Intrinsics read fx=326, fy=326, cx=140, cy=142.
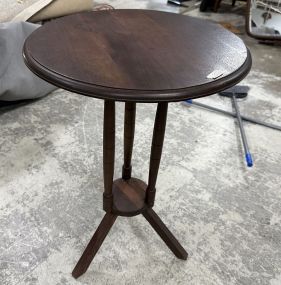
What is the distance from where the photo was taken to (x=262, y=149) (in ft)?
Result: 5.67

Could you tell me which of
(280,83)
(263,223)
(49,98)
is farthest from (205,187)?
(280,83)

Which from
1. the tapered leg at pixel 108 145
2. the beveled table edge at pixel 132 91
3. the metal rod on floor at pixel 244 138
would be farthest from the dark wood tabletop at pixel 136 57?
the metal rod on floor at pixel 244 138

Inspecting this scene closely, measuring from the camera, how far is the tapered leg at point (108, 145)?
2.73ft

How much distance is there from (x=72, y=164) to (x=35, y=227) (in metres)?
0.39

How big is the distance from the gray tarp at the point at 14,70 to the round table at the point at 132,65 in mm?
887

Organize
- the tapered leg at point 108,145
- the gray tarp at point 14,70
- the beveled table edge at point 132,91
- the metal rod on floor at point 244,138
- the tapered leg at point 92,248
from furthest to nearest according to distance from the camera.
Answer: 1. the gray tarp at point 14,70
2. the metal rod on floor at point 244,138
3. the tapered leg at point 92,248
4. the tapered leg at point 108,145
5. the beveled table edge at point 132,91

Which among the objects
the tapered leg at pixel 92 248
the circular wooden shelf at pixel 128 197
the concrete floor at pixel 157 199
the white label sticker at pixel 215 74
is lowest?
the concrete floor at pixel 157 199

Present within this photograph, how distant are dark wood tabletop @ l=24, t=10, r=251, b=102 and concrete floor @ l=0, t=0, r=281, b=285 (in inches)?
27.4

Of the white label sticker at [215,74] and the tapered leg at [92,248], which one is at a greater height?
the white label sticker at [215,74]

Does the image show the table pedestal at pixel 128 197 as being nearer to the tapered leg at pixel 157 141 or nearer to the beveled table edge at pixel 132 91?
the tapered leg at pixel 157 141

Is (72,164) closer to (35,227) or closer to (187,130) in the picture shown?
(35,227)

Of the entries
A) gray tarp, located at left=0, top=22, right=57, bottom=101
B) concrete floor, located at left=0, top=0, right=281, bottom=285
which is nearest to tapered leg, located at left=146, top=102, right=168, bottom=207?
concrete floor, located at left=0, top=0, right=281, bottom=285

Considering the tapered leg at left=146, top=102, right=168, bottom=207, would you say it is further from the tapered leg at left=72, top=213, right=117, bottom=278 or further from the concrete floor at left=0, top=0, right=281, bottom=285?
the concrete floor at left=0, top=0, right=281, bottom=285

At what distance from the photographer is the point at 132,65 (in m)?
0.76
